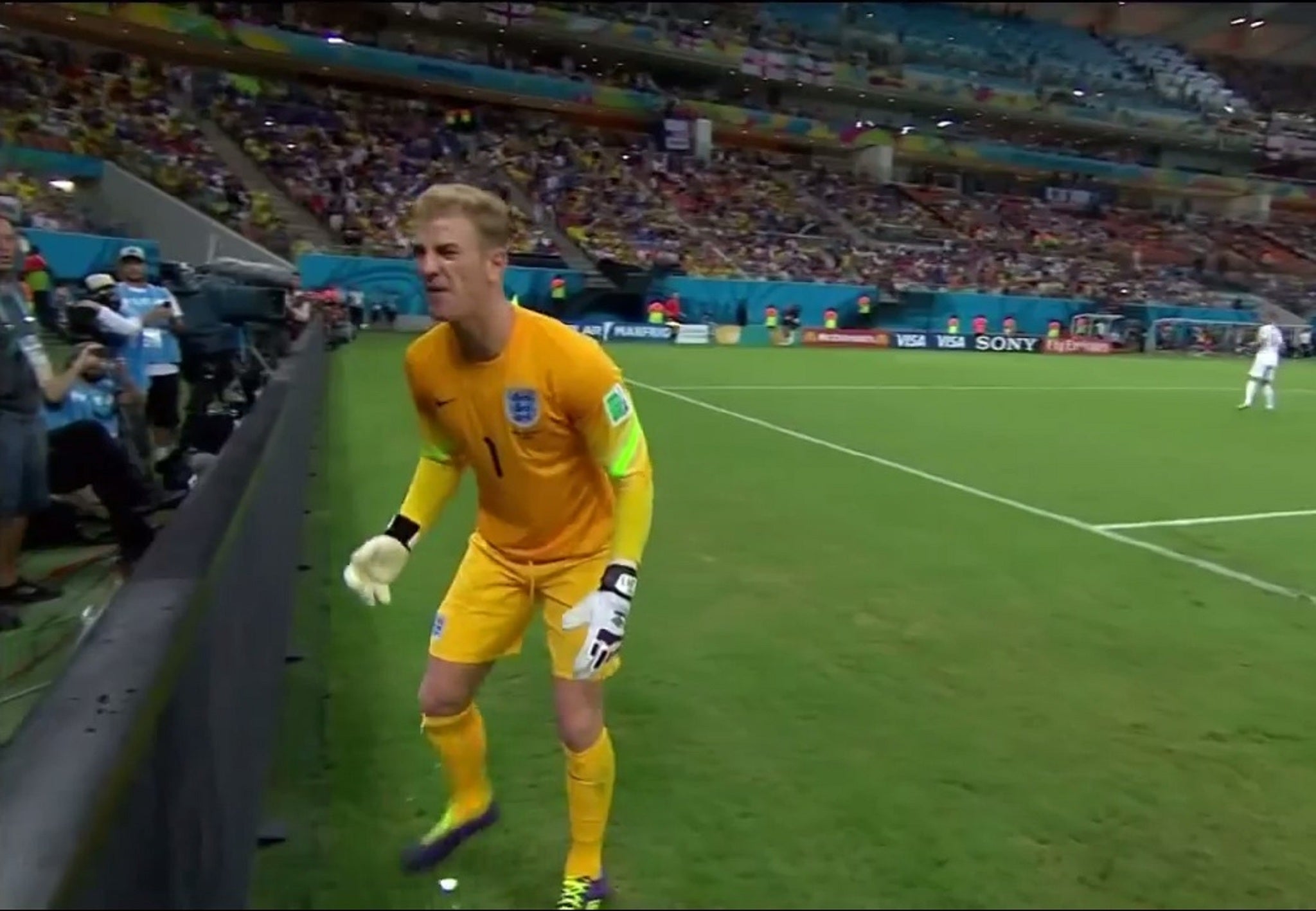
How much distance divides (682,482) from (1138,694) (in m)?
5.64

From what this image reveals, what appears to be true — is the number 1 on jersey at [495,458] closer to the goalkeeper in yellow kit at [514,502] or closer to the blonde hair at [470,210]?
the goalkeeper in yellow kit at [514,502]

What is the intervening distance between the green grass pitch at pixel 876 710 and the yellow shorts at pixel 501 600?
765mm

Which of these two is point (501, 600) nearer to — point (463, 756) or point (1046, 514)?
point (463, 756)

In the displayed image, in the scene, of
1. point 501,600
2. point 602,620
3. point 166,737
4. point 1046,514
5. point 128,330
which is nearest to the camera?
point 166,737

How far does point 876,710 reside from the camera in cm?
494

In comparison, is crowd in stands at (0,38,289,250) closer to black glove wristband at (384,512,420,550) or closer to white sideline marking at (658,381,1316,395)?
white sideline marking at (658,381,1316,395)

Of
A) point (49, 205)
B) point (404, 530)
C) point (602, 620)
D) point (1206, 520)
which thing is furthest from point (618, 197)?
point (602, 620)

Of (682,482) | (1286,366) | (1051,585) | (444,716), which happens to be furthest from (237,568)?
(1286,366)

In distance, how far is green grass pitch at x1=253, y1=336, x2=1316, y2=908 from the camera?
11.7 feet

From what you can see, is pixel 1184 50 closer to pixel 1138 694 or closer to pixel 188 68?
pixel 188 68

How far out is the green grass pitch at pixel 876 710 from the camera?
11.7 ft

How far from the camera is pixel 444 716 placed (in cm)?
337

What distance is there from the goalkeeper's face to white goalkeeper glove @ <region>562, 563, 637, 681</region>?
2.68 feet

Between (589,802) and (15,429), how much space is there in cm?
378
